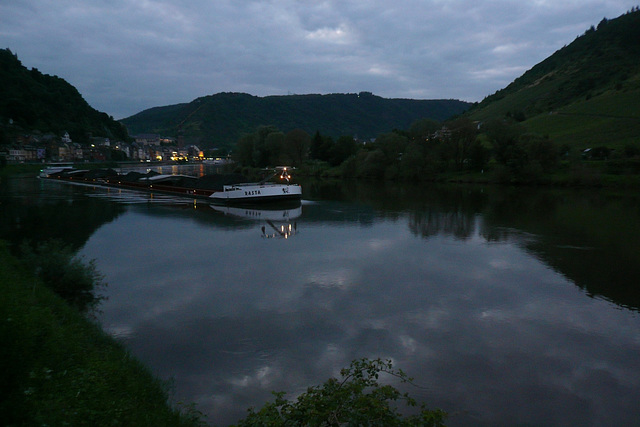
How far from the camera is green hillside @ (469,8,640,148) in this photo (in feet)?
245

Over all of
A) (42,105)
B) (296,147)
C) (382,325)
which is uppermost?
(42,105)

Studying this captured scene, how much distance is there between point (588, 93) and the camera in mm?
108375

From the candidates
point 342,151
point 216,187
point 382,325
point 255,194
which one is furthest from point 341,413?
point 342,151

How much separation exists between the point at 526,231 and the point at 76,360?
23096mm

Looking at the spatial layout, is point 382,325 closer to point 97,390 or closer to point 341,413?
point 341,413

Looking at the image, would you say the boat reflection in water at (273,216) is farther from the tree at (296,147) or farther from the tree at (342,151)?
the tree at (296,147)

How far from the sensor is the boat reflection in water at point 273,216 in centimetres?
2292

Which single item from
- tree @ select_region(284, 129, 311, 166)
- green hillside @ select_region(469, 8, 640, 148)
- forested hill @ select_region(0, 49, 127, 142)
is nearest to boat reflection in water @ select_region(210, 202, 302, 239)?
tree @ select_region(284, 129, 311, 166)

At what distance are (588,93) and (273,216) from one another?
11260 centimetres

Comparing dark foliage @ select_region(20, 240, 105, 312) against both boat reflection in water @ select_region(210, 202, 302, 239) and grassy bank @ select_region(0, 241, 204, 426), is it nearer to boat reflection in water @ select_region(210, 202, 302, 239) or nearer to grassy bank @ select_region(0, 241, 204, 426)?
grassy bank @ select_region(0, 241, 204, 426)

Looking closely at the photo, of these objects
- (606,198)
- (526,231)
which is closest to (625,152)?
(606,198)

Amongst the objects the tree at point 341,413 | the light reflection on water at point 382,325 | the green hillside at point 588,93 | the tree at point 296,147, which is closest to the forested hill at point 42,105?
the tree at point 296,147

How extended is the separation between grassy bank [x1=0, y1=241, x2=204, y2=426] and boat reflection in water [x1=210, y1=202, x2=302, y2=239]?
1454 cm

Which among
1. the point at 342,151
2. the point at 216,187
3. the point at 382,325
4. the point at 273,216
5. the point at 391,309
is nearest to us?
the point at 382,325
